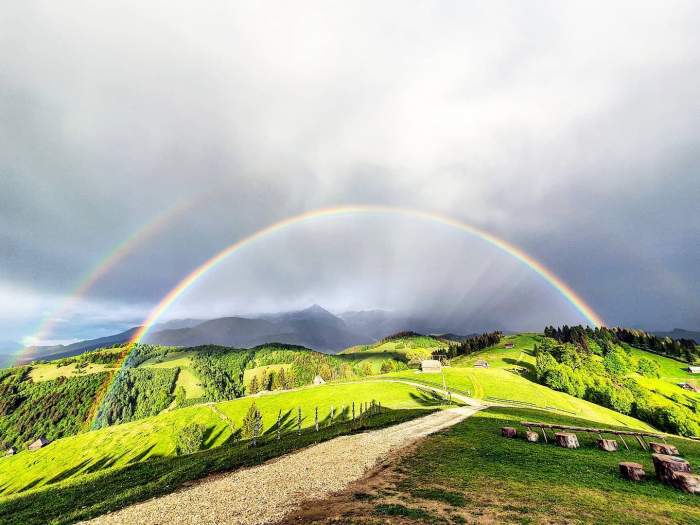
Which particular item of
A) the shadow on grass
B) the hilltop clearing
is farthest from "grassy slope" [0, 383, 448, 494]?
the hilltop clearing

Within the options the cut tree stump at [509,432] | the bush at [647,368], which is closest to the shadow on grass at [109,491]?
the cut tree stump at [509,432]

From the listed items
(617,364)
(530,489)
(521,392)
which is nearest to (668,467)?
(530,489)

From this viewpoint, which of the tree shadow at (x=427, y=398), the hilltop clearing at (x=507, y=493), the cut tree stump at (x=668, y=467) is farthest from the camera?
the tree shadow at (x=427, y=398)

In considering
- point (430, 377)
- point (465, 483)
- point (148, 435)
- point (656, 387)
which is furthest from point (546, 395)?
point (148, 435)

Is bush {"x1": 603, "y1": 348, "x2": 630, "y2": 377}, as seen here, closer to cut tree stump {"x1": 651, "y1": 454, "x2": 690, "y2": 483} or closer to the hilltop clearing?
the hilltop clearing

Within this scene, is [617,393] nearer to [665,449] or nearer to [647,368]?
[665,449]

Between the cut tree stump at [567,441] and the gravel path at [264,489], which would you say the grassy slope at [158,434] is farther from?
the gravel path at [264,489]

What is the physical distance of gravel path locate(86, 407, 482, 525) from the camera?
61.7ft

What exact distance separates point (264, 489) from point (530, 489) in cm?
1768

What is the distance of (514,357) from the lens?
180m

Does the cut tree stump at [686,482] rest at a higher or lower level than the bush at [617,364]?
lower

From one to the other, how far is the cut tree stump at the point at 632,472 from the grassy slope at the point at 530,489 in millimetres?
469

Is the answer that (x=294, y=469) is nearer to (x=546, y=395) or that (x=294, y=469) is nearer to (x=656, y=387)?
(x=546, y=395)

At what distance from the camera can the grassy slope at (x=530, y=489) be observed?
51.5 ft
